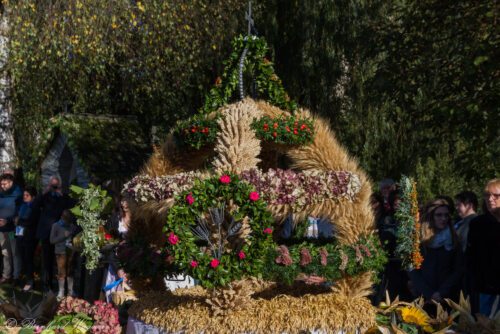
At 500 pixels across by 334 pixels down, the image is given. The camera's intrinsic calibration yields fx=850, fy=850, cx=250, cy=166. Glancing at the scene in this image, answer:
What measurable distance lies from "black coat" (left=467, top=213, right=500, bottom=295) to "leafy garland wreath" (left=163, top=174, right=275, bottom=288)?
5.17ft

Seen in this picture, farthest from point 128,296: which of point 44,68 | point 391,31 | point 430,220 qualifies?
point 44,68

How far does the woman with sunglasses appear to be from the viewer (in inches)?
277

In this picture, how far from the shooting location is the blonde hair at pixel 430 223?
722 cm

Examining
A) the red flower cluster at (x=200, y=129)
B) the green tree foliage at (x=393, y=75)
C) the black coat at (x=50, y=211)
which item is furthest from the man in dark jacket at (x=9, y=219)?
the red flower cluster at (x=200, y=129)

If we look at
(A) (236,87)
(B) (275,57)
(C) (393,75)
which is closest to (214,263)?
(A) (236,87)

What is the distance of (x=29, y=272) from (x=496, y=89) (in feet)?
24.1

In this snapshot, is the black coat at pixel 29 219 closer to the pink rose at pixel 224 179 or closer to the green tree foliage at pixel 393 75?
the green tree foliage at pixel 393 75

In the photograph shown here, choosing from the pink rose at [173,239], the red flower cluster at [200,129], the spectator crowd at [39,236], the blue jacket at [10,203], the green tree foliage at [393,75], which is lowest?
the pink rose at [173,239]

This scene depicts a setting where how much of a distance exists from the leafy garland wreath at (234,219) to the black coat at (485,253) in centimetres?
158

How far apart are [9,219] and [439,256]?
8177mm

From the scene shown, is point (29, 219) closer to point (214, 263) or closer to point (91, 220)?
point (91, 220)

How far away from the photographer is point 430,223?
7285 mm

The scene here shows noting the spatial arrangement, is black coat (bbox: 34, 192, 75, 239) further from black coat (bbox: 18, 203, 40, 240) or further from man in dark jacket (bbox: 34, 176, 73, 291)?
black coat (bbox: 18, 203, 40, 240)

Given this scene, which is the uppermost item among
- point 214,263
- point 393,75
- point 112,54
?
point 112,54
